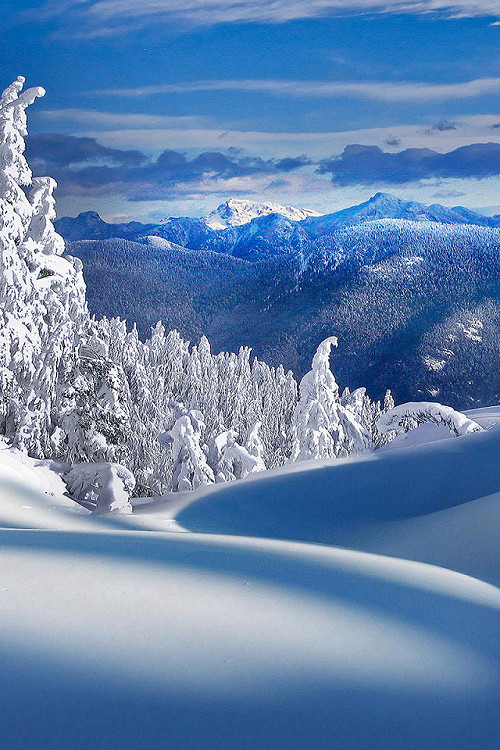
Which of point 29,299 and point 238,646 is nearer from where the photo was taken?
point 238,646

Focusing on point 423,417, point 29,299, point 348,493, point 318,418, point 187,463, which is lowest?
point 187,463

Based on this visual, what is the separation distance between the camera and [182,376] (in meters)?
58.9

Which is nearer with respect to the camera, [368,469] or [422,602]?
[422,602]

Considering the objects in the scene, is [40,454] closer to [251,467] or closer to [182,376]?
[251,467]

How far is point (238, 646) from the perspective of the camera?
10.5ft

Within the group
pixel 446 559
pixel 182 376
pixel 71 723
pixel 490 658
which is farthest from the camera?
pixel 182 376

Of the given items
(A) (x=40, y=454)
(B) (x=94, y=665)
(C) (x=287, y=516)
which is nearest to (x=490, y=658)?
(B) (x=94, y=665)

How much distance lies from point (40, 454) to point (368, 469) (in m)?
8.50

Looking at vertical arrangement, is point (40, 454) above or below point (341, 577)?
below

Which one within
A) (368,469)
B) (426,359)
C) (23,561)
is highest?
(23,561)

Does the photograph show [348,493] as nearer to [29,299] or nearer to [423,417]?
[29,299]

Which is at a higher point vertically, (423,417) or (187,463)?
(423,417)

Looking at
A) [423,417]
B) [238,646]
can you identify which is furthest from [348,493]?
[423,417]

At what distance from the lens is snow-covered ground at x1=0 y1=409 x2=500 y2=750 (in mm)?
2547
